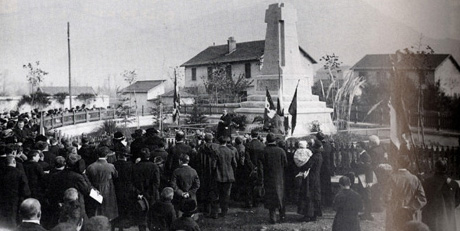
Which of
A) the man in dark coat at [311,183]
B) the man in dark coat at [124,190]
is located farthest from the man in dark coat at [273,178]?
the man in dark coat at [124,190]

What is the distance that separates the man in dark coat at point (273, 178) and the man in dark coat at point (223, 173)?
2.22 feet

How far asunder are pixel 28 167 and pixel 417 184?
16.8ft

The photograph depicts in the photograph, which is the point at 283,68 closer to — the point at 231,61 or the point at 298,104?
the point at 298,104

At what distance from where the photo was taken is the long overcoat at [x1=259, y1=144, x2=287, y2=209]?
7062 millimetres

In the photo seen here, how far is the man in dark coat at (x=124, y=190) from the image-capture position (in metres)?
6.19

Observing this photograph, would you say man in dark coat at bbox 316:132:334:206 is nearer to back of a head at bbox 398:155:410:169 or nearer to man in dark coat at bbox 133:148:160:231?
back of a head at bbox 398:155:410:169

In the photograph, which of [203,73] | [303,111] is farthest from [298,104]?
[203,73]

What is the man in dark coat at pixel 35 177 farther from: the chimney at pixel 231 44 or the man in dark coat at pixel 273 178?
the chimney at pixel 231 44

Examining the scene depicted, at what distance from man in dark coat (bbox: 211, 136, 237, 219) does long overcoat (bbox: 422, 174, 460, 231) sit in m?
3.32

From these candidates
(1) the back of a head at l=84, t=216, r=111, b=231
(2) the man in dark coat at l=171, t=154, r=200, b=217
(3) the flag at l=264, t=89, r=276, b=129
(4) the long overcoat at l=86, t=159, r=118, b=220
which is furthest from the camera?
(3) the flag at l=264, t=89, r=276, b=129

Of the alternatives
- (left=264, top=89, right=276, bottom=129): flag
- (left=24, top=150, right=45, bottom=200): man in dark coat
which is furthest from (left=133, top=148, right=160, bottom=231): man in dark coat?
(left=264, top=89, right=276, bottom=129): flag

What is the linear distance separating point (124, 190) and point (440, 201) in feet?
13.8

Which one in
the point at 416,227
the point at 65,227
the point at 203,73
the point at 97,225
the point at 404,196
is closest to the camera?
the point at 416,227

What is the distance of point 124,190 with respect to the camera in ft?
20.5
